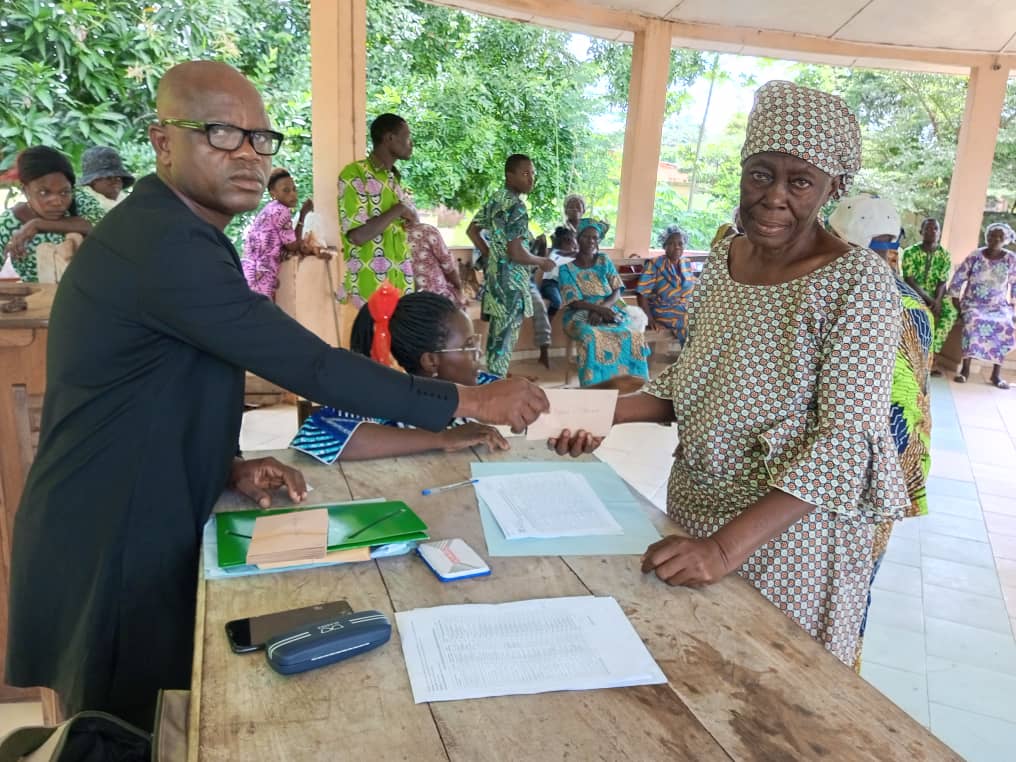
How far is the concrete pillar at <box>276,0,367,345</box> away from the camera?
5453 mm

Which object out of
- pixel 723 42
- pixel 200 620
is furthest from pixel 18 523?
pixel 723 42

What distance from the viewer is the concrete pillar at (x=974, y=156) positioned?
846 cm

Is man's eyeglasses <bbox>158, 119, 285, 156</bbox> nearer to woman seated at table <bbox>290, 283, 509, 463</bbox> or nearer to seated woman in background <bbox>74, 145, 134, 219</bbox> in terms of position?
woman seated at table <bbox>290, 283, 509, 463</bbox>

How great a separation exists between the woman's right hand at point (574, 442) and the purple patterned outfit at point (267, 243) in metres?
4.11

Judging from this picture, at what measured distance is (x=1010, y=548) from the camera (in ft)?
13.4

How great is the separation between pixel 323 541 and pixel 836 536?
3.25 ft

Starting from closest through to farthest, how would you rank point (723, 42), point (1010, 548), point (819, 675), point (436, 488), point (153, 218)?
Result: point (819, 675), point (153, 218), point (436, 488), point (1010, 548), point (723, 42)

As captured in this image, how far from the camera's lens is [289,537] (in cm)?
144

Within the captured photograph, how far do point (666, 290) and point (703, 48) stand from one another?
2468mm

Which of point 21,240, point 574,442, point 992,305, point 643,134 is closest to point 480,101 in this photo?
point 643,134

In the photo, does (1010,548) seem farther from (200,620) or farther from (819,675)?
(200,620)

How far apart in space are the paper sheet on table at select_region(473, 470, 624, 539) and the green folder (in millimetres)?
181

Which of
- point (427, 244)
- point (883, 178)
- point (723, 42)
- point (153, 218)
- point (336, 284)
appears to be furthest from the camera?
point (883, 178)

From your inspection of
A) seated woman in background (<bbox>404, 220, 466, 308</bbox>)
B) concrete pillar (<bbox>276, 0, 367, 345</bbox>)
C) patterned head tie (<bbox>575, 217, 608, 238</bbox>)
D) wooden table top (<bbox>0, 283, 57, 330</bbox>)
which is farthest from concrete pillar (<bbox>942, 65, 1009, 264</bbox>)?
wooden table top (<bbox>0, 283, 57, 330</bbox>)
